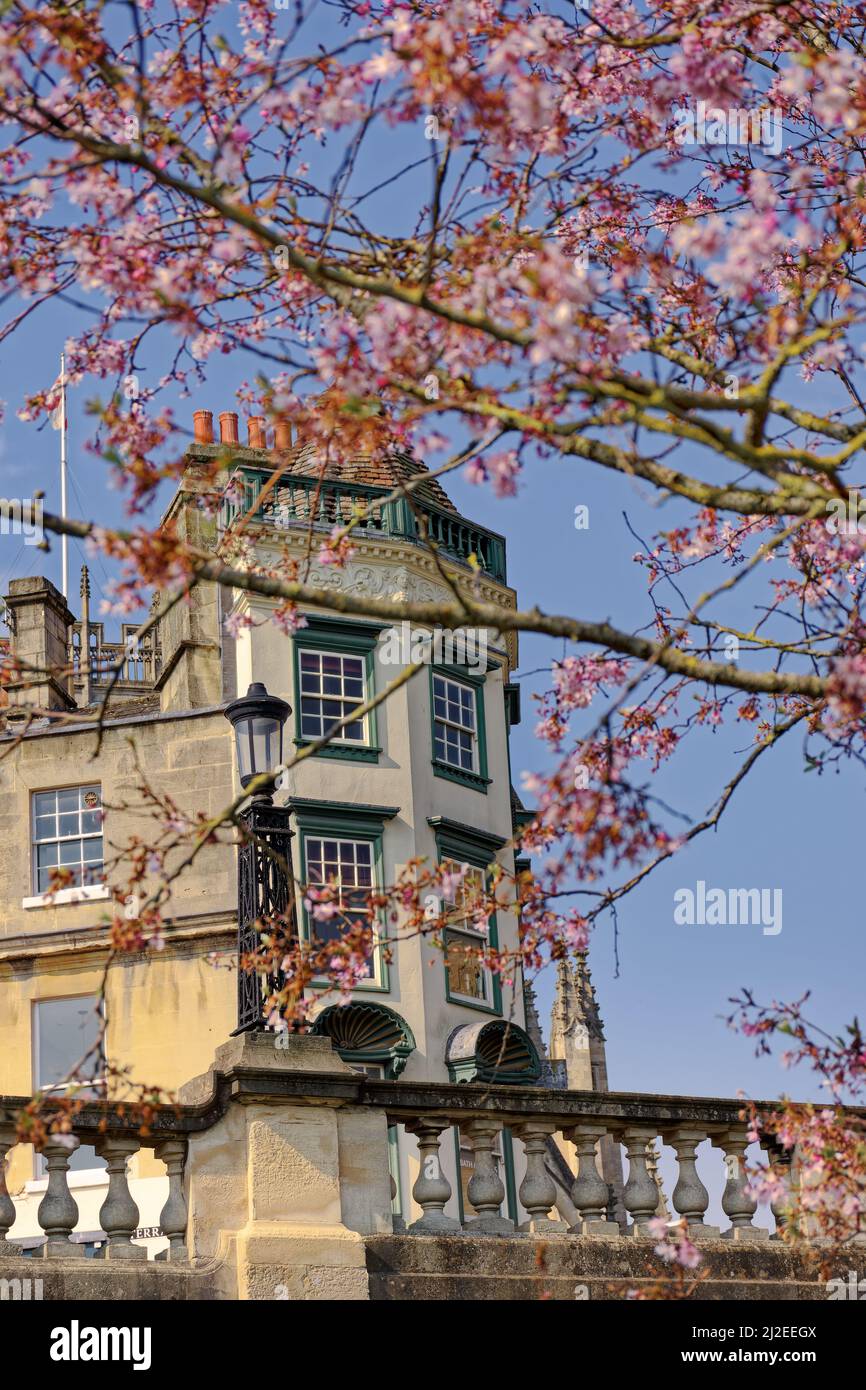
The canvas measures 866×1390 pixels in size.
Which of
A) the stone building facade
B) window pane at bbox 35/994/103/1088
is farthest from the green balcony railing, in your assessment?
window pane at bbox 35/994/103/1088

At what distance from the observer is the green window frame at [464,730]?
3459cm

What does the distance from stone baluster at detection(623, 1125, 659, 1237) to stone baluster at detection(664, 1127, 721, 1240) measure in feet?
0.49

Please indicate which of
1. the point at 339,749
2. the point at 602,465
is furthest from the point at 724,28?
the point at 339,749

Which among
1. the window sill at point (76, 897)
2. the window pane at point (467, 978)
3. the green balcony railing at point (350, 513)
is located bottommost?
the window pane at point (467, 978)

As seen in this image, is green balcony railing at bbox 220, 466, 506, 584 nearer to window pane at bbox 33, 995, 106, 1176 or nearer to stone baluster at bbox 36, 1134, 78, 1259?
window pane at bbox 33, 995, 106, 1176

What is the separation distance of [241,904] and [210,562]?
3.53m

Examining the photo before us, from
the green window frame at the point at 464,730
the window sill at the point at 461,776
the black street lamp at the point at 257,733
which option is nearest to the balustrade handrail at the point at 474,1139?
the black street lamp at the point at 257,733

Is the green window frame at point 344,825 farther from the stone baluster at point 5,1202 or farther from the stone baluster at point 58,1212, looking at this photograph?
the stone baluster at point 5,1202

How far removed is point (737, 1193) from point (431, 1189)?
2104mm

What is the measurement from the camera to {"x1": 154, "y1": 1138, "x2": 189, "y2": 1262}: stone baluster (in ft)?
34.4

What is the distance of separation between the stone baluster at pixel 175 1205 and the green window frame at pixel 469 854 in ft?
72.2

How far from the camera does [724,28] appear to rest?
8.72m
